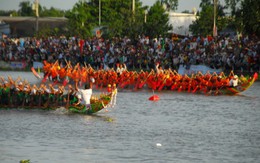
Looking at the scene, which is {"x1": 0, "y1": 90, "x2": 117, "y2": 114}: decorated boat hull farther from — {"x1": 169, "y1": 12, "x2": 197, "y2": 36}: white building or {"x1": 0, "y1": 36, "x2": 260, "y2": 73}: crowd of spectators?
{"x1": 169, "y1": 12, "x2": 197, "y2": 36}: white building

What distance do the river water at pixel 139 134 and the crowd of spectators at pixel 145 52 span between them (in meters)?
9.28

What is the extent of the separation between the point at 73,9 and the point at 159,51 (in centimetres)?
3219

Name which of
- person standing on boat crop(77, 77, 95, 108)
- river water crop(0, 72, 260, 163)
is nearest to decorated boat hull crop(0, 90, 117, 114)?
person standing on boat crop(77, 77, 95, 108)

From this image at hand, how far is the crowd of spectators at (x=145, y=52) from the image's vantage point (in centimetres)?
4434

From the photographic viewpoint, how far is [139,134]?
25062 mm

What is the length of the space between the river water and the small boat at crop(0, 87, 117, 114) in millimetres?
348

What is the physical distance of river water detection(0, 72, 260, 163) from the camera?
21.1m

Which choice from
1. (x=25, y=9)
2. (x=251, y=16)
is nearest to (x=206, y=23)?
(x=251, y=16)

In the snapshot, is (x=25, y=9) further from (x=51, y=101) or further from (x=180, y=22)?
(x=51, y=101)

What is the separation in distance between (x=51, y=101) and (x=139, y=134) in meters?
5.39

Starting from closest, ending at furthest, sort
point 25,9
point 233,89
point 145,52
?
point 233,89 → point 145,52 → point 25,9

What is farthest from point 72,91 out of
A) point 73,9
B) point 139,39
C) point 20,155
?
point 73,9

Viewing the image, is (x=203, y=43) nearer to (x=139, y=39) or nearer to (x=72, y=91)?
(x=139, y=39)

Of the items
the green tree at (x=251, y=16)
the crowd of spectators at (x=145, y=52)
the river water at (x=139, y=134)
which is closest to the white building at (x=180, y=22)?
the crowd of spectators at (x=145, y=52)
